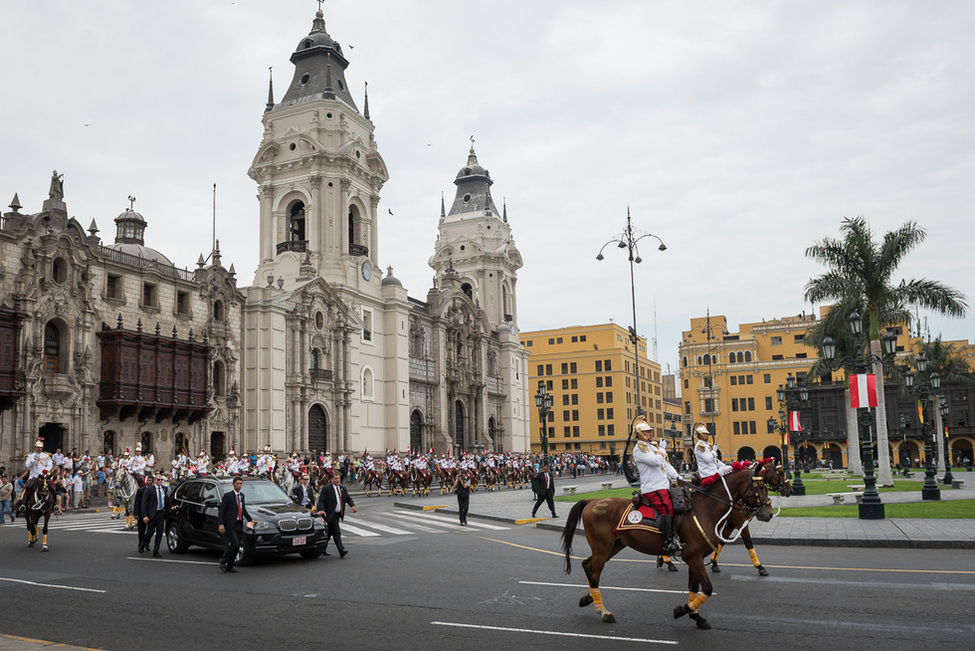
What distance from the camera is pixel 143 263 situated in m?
40.8

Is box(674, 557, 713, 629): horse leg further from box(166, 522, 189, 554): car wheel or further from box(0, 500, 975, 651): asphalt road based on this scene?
box(166, 522, 189, 554): car wheel

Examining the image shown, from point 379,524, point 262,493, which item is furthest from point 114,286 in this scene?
point 262,493

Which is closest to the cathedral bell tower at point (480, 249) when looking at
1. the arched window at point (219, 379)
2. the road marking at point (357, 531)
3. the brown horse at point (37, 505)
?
the arched window at point (219, 379)

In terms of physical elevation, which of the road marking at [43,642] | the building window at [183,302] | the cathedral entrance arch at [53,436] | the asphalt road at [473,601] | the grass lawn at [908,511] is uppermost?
the building window at [183,302]

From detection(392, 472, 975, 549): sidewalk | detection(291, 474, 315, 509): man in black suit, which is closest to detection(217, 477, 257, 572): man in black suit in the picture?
detection(291, 474, 315, 509): man in black suit

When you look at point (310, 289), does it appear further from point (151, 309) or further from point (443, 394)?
point (443, 394)

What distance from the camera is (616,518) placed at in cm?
1014

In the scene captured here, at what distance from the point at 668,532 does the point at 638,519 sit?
1.29ft

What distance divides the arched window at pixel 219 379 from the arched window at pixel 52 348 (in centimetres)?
966

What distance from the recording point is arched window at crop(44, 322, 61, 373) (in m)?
35.6

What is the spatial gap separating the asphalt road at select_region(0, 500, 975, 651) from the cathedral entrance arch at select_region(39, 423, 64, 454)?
20858mm

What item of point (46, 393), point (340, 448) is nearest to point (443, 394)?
point (340, 448)

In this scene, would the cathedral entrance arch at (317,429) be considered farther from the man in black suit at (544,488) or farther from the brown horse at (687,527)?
the brown horse at (687,527)

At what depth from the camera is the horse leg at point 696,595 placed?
8961 mm
